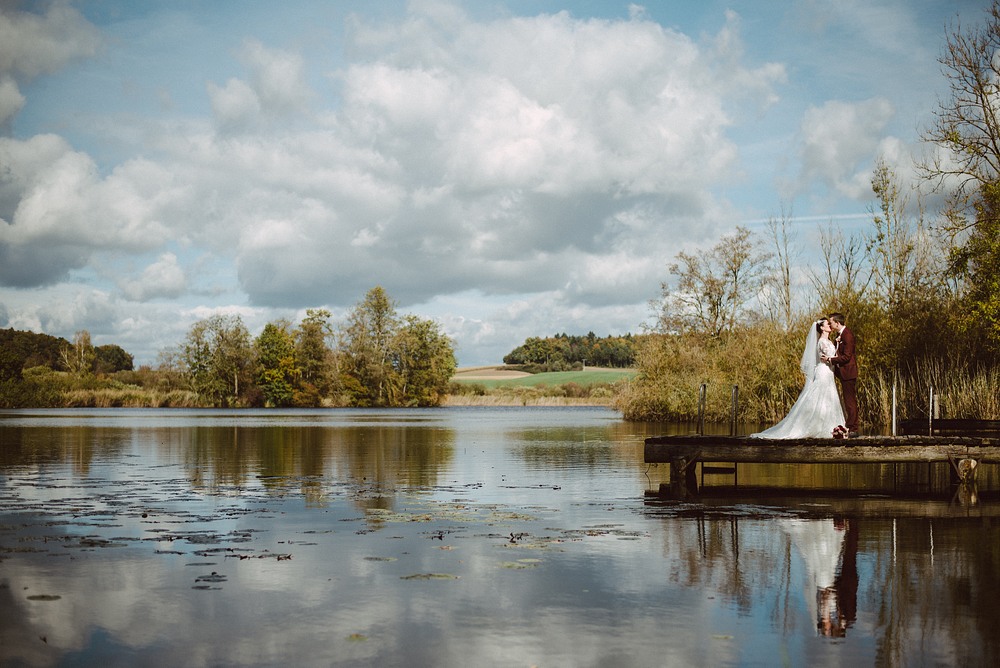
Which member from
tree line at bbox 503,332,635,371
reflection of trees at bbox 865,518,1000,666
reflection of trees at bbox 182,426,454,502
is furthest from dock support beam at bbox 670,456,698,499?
tree line at bbox 503,332,635,371

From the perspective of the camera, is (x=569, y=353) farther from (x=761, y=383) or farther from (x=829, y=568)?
(x=829, y=568)

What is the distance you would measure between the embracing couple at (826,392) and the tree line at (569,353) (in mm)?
124411

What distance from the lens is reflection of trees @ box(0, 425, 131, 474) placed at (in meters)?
23.7

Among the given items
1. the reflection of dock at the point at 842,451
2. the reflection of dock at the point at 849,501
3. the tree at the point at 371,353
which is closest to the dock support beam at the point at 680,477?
the reflection of dock at the point at 842,451

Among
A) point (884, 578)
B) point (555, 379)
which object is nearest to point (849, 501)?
point (884, 578)

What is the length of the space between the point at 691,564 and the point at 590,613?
93.7 inches

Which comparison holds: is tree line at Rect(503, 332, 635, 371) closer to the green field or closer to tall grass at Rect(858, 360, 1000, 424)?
the green field

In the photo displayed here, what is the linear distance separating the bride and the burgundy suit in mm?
178

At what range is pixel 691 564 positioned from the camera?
9508 millimetres

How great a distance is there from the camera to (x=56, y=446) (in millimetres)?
29609

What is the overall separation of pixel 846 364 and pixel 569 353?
137m

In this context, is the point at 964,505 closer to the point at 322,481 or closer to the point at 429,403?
the point at 322,481

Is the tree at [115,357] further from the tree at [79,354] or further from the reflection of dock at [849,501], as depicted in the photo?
the reflection of dock at [849,501]

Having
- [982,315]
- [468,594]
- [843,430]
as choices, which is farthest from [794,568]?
[982,315]
